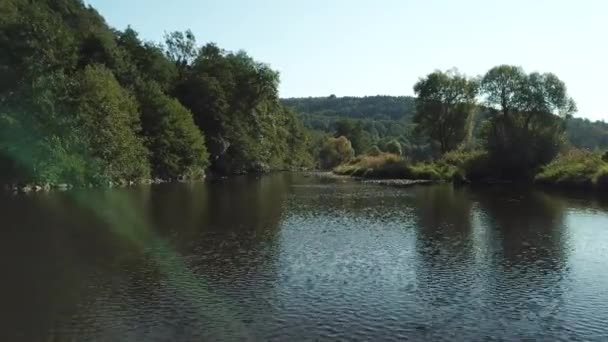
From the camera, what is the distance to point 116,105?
77.9 meters

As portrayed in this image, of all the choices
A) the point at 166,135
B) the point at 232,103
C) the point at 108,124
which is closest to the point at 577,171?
the point at 166,135

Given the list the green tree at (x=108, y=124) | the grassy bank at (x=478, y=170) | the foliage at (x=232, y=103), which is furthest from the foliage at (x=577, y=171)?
the foliage at (x=232, y=103)

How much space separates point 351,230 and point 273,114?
11590 cm

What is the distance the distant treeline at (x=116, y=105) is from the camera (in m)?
63.4

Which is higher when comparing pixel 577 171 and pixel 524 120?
pixel 524 120

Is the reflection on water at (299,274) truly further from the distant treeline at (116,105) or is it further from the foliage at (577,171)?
the foliage at (577,171)

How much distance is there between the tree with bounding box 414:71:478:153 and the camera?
108562mm

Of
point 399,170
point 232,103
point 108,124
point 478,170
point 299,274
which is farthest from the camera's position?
point 232,103

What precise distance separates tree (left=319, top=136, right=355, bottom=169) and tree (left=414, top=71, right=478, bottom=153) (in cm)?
7380

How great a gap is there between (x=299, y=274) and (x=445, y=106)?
91595 millimetres

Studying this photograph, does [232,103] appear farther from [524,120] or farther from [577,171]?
[577,171]

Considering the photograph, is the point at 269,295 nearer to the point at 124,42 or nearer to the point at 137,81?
the point at 137,81

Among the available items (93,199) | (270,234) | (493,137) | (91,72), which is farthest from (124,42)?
(270,234)

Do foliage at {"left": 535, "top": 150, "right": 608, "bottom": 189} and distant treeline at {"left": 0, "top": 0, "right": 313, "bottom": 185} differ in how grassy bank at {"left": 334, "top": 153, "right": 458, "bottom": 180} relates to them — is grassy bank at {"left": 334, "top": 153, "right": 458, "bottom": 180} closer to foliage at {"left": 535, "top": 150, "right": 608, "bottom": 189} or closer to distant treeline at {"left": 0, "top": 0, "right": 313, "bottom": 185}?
foliage at {"left": 535, "top": 150, "right": 608, "bottom": 189}
